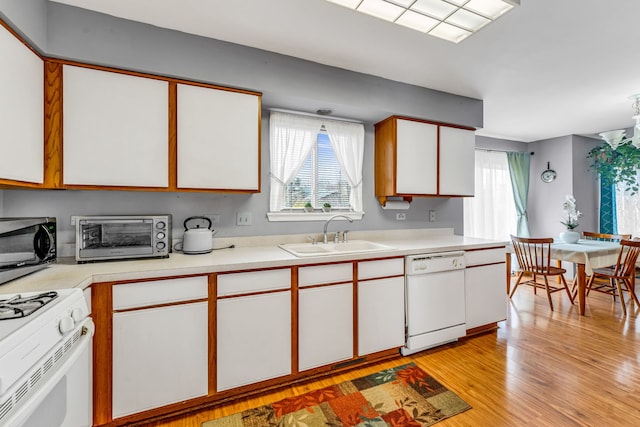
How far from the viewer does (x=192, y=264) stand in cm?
176

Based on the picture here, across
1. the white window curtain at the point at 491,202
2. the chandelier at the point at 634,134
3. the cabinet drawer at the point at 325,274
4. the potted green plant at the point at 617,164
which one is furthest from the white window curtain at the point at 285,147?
the potted green plant at the point at 617,164

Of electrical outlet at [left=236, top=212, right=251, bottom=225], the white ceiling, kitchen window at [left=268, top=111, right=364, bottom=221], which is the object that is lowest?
electrical outlet at [left=236, top=212, right=251, bottom=225]

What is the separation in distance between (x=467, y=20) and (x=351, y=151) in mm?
1392

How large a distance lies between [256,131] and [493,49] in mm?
1845

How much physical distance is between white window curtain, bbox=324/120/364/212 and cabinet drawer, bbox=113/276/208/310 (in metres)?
1.68

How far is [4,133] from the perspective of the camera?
1409 mm

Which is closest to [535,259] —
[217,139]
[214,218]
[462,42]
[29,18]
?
[462,42]

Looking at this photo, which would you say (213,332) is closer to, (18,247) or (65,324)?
(65,324)

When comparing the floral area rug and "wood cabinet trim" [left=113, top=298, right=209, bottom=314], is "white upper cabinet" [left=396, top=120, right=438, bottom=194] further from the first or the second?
"wood cabinet trim" [left=113, top=298, right=209, bottom=314]

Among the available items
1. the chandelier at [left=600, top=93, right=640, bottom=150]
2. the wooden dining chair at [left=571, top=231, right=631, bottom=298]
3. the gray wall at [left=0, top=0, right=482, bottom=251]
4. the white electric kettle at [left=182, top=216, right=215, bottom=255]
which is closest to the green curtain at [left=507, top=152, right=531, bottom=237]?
the wooden dining chair at [left=571, top=231, right=631, bottom=298]

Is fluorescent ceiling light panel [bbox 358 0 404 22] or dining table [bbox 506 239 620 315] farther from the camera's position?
dining table [bbox 506 239 620 315]

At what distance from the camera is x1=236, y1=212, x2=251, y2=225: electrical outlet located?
8.17 feet

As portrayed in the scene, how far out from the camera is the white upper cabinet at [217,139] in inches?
80.1

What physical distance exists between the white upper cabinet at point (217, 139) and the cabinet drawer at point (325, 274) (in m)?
0.74
